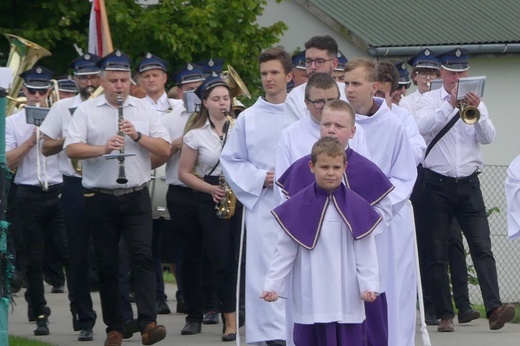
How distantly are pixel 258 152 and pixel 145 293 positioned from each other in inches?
54.6

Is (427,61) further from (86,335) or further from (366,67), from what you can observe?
(86,335)

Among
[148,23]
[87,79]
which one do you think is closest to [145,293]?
[87,79]

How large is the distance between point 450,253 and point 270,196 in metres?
3.03

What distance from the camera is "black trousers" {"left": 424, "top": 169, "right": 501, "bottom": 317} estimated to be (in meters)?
11.9

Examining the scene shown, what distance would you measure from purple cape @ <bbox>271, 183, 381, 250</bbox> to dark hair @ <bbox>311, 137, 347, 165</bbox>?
0.22 m

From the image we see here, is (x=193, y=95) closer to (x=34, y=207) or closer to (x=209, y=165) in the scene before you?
(x=209, y=165)

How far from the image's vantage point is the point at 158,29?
19.5 m

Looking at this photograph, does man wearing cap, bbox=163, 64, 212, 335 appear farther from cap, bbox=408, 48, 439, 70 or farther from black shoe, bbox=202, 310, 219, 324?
cap, bbox=408, 48, 439, 70

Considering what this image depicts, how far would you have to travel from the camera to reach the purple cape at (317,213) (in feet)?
26.6

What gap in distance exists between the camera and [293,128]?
9.10m

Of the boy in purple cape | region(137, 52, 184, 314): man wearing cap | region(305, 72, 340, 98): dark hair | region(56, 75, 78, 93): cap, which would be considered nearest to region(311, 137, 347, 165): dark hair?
the boy in purple cape

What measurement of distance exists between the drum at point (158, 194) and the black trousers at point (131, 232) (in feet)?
9.53

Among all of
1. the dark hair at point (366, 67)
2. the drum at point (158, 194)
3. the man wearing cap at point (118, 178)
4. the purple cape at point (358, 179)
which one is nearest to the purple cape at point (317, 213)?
the purple cape at point (358, 179)

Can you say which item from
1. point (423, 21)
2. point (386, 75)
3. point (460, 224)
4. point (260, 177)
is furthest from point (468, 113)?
point (423, 21)
